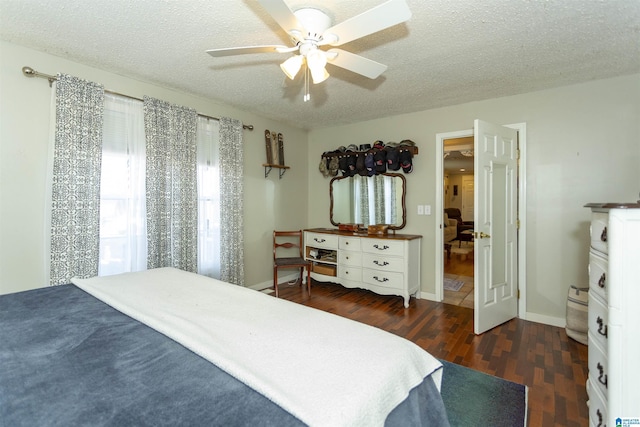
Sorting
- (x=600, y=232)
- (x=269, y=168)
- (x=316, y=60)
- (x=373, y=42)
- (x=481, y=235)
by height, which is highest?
(x=373, y=42)

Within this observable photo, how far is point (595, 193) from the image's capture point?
2.76m

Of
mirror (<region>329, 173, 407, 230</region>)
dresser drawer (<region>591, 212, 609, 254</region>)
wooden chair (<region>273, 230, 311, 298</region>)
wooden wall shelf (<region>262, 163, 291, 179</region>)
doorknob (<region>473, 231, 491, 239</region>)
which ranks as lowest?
wooden chair (<region>273, 230, 311, 298</region>)

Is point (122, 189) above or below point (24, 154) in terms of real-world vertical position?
below

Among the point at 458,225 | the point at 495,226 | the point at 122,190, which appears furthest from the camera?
Result: the point at 458,225

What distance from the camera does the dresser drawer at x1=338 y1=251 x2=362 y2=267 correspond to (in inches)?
148

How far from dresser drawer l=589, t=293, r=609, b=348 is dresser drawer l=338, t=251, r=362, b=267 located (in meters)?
2.39

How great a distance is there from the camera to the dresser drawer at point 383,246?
3.44 meters

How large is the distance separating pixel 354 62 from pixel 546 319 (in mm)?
3224

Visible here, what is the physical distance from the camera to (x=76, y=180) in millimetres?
2375

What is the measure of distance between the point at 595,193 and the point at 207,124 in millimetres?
4162

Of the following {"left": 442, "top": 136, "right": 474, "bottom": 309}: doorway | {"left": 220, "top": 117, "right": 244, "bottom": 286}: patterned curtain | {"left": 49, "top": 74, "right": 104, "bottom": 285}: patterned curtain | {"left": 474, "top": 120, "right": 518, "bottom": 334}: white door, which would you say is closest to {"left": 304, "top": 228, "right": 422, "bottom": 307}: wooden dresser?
{"left": 442, "top": 136, "right": 474, "bottom": 309}: doorway

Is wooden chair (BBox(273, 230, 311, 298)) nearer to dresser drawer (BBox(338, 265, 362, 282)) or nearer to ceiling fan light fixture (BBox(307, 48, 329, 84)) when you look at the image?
dresser drawer (BBox(338, 265, 362, 282))

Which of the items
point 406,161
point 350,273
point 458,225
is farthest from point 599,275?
point 458,225

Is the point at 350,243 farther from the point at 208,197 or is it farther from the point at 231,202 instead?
the point at 208,197
